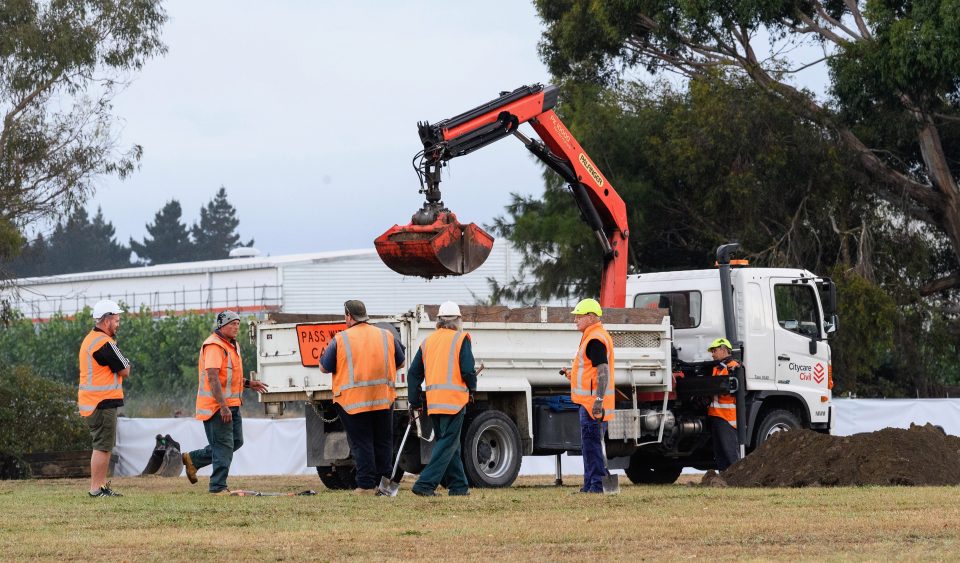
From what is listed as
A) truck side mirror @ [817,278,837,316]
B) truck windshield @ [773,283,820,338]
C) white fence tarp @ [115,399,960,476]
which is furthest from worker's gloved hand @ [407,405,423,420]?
white fence tarp @ [115,399,960,476]

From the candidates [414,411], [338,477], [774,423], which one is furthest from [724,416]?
[414,411]

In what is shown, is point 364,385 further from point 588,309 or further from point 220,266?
point 220,266

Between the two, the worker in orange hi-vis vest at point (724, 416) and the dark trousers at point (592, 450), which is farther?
the worker in orange hi-vis vest at point (724, 416)

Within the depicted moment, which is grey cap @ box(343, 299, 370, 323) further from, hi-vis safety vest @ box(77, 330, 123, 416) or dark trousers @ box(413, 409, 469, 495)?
hi-vis safety vest @ box(77, 330, 123, 416)

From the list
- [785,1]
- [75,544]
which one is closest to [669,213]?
[785,1]

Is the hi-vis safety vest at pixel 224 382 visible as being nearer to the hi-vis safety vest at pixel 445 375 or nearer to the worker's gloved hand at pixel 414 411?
the worker's gloved hand at pixel 414 411

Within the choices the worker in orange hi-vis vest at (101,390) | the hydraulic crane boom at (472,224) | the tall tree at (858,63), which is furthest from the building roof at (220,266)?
the worker in orange hi-vis vest at (101,390)

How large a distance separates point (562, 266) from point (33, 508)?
22.4 metres

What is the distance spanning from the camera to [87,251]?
11588 centimetres

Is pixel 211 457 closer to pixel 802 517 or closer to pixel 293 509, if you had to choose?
pixel 293 509

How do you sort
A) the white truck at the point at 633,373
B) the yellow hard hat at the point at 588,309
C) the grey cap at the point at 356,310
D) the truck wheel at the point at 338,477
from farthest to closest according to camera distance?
the truck wheel at the point at 338,477, the white truck at the point at 633,373, the yellow hard hat at the point at 588,309, the grey cap at the point at 356,310

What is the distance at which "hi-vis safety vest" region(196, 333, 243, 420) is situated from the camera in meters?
14.3

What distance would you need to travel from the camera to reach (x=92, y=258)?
380ft

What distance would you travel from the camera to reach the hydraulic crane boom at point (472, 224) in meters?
16.2
